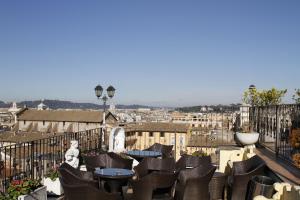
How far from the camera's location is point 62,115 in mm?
75250

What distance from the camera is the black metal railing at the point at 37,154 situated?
6648 millimetres

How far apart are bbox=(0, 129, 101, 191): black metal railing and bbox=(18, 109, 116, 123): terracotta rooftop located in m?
59.3

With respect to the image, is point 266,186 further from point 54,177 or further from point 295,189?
point 54,177

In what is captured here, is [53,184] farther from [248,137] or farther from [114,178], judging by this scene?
[248,137]

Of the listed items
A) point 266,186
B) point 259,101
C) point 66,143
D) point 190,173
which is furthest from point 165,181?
point 259,101

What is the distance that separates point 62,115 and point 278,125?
70.9 metres

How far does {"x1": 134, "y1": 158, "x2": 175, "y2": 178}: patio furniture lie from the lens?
625cm

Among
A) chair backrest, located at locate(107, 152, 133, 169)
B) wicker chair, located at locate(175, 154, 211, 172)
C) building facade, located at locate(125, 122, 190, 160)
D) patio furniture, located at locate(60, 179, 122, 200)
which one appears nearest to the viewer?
patio furniture, located at locate(60, 179, 122, 200)

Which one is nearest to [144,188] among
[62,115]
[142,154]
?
[142,154]

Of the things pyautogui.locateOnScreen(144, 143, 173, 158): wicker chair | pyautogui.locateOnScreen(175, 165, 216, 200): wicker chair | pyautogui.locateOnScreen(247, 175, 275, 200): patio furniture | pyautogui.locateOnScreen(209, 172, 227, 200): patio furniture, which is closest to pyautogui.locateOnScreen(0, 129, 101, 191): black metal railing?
pyautogui.locateOnScreen(144, 143, 173, 158): wicker chair

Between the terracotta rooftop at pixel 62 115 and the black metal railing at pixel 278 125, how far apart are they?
59.9 m

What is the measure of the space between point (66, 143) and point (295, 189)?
6.12 meters

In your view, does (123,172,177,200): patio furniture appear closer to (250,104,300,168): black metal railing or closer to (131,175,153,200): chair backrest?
(131,175,153,200): chair backrest

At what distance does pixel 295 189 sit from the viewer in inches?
155
